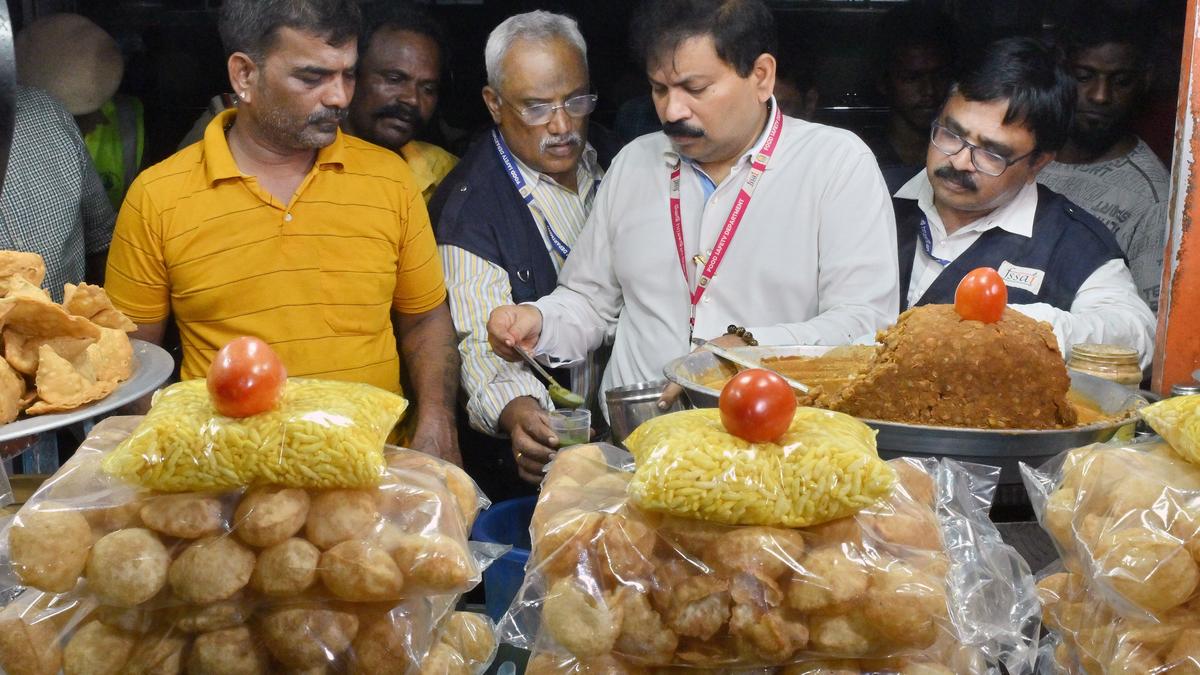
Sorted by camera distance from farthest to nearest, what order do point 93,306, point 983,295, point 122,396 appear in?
1. point 93,306
2. point 122,396
3. point 983,295

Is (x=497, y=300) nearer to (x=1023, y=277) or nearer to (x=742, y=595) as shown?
(x=1023, y=277)

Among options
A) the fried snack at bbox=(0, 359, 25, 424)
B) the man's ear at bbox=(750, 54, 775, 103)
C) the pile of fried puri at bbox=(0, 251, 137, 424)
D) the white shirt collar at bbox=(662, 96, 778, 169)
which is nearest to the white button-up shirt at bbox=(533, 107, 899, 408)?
the white shirt collar at bbox=(662, 96, 778, 169)

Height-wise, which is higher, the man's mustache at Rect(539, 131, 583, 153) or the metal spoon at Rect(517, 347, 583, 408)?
the man's mustache at Rect(539, 131, 583, 153)

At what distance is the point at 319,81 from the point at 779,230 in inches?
46.7

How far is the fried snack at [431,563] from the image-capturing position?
110cm

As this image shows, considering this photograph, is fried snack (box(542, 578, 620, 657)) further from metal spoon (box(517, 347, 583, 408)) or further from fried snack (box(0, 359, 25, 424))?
metal spoon (box(517, 347, 583, 408))

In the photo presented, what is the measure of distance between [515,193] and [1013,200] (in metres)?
1.35

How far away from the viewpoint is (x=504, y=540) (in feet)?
6.26

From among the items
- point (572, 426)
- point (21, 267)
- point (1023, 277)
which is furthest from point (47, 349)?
point (1023, 277)

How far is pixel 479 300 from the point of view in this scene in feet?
9.86

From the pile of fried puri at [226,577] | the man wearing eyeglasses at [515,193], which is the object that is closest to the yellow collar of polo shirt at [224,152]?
the man wearing eyeglasses at [515,193]

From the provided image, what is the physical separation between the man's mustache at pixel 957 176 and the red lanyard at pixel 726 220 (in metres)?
0.45

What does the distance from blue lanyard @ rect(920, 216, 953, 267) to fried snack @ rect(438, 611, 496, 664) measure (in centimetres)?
208

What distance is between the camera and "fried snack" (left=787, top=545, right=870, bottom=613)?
3.49 ft
